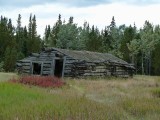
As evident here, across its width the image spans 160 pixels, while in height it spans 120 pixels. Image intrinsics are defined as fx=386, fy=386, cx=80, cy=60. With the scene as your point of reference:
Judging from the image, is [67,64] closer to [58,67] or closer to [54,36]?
[58,67]

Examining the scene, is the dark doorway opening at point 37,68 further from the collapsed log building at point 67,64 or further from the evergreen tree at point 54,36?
the evergreen tree at point 54,36

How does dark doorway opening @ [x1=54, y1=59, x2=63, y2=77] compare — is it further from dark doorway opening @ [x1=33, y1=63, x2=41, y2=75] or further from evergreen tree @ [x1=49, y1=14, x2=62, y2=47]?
evergreen tree @ [x1=49, y1=14, x2=62, y2=47]

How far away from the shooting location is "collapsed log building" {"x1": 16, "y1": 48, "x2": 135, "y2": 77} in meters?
41.0

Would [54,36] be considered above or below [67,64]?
above

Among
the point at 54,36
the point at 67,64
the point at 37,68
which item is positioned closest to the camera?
the point at 67,64

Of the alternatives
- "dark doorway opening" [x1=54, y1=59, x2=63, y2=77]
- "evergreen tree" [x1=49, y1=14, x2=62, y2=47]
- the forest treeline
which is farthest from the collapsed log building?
"evergreen tree" [x1=49, y1=14, x2=62, y2=47]

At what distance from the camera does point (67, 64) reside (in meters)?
41.2

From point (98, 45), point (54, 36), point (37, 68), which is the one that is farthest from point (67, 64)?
point (54, 36)

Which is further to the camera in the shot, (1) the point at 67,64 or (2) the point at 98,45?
(2) the point at 98,45

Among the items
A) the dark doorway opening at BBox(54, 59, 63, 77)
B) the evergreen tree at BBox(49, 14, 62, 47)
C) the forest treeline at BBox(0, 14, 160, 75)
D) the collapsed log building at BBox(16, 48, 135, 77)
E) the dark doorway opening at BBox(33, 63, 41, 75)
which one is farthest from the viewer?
the evergreen tree at BBox(49, 14, 62, 47)

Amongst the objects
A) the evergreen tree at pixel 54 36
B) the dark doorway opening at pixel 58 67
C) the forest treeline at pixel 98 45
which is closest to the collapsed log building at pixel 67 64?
the dark doorway opening at pixel 58 67

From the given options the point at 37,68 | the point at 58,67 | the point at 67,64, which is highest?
the point at 67,64

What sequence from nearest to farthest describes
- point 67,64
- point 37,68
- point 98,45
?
point 67,64 → point 37,68 → point 98,45

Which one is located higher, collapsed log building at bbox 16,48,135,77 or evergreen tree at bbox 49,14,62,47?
evergreen tree at bbox 49,14,62,47
